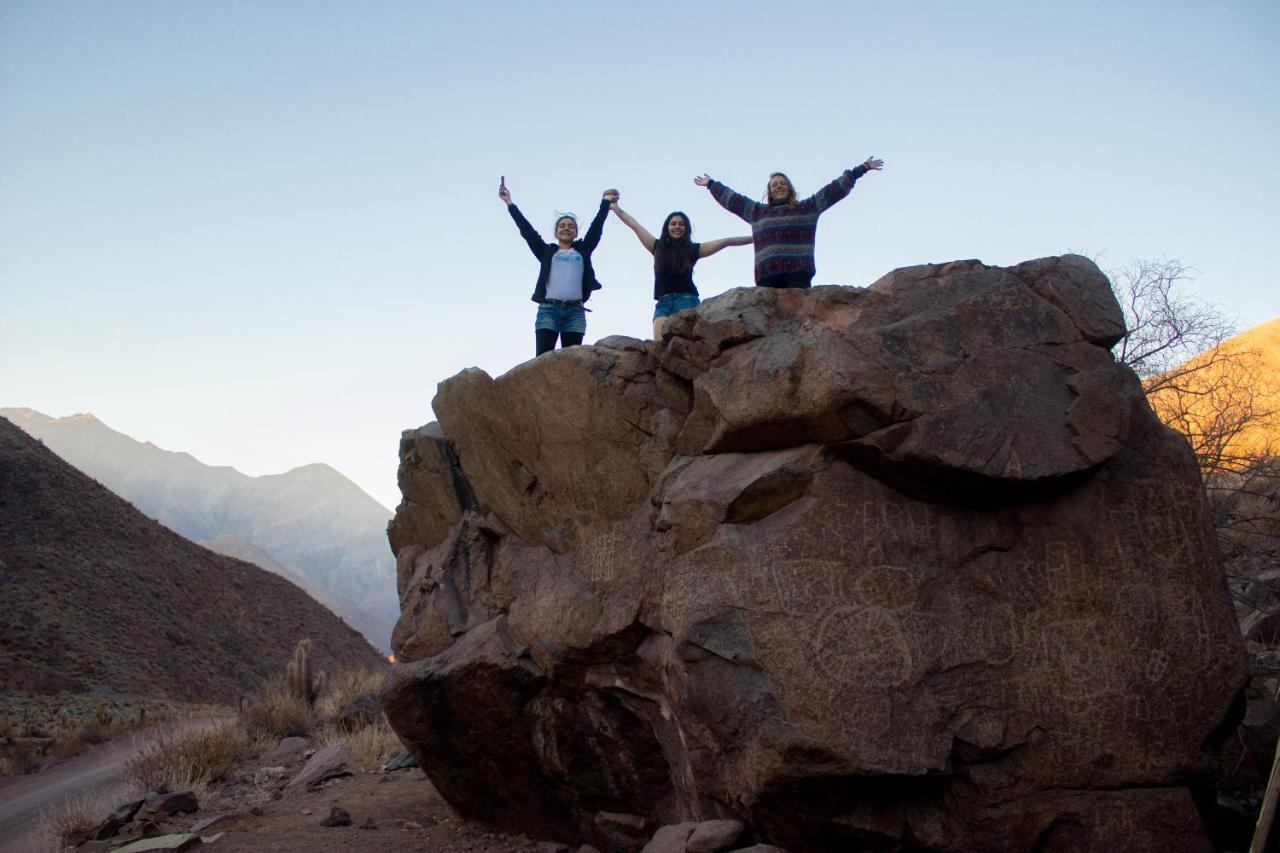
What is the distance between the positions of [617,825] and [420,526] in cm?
379

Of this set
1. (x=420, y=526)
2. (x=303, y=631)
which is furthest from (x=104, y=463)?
(x=420, y=526)

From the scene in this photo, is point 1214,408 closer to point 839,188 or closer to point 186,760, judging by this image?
point 839,188

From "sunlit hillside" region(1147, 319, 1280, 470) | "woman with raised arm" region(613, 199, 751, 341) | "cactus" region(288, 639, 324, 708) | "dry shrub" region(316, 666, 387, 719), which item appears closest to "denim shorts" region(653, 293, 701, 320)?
"woman with raised arm" region(613, 199, 751, 341)

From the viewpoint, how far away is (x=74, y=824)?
383 inches

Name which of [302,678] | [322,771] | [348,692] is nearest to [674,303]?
[322,771]

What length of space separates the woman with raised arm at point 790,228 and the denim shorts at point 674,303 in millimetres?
605

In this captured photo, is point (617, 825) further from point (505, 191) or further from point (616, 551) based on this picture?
point (505, 191)

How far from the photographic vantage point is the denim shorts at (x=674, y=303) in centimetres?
802

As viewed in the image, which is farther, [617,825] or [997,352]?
[617,825]

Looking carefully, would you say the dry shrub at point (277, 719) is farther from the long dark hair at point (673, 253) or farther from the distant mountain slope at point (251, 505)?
the distant mountain slope at point (251, 505)

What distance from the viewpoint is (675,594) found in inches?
230

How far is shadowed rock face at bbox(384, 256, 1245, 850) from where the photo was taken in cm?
526

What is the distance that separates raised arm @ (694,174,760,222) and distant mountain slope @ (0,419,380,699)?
905 inches

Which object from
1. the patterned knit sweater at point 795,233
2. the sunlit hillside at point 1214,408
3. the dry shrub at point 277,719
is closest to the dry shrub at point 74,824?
the dry shrub at point 277,719
